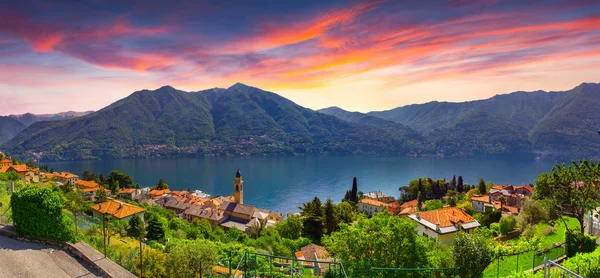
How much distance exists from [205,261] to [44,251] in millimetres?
4905

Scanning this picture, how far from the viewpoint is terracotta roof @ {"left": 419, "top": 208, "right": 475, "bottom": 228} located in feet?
88.2

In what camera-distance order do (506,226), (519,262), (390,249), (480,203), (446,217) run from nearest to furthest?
(390,249) < (519,262) < (506,226) < (446,217) < (480,203)

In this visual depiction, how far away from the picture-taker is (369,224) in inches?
520

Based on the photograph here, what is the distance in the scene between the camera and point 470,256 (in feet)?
35.9

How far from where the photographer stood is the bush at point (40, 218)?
10602 millimetres

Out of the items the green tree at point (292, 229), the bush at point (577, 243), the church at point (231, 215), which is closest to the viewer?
the bush at point (577, 243)

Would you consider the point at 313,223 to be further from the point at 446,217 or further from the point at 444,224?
the point at 446,217

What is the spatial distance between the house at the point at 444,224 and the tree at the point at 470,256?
14.8 meters

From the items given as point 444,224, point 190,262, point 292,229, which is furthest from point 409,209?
point 190,262

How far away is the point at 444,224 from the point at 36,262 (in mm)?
26080

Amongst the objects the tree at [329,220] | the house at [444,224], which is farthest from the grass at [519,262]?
the tree at [329,220]

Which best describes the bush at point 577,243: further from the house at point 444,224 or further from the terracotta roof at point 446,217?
the terracotta roof at point 446,217

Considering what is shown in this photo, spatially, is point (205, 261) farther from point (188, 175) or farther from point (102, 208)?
point (188, 175)

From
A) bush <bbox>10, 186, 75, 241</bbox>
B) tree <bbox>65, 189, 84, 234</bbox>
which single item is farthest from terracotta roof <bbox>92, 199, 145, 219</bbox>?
bush <bbox>10, 186, 75, 241</bbox>
